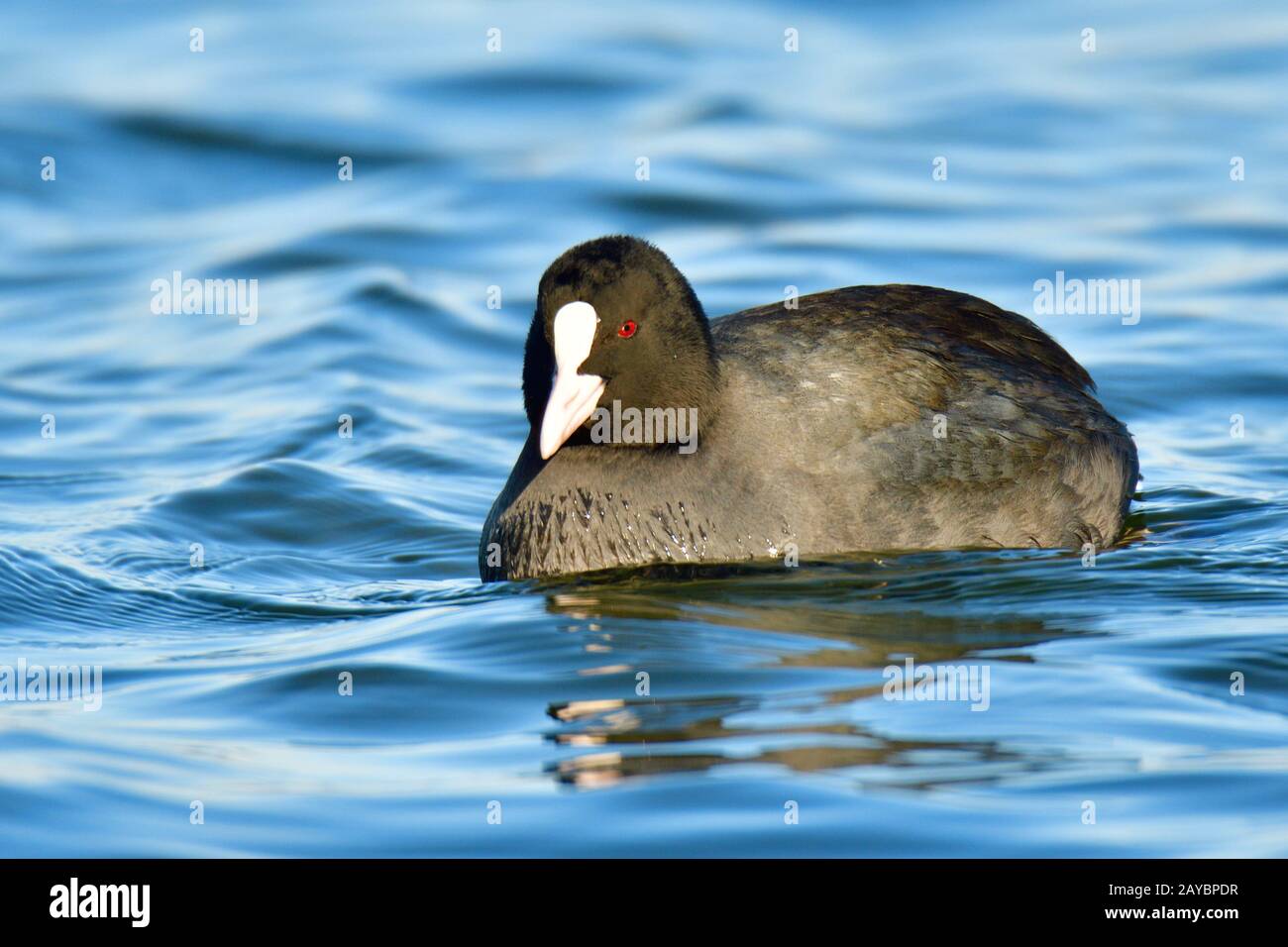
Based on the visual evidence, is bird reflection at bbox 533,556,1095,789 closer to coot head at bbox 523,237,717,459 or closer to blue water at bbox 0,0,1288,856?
blue water at bbox 0,0,1288,856

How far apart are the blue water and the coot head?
60cm

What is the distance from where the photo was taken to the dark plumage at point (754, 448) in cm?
623

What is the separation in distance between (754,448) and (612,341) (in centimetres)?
57

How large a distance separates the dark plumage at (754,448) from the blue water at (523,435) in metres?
0.16

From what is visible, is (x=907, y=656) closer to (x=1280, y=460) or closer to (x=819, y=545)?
(x=819, y=545)

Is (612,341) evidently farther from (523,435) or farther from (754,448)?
(523,435)

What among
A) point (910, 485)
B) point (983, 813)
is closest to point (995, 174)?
point (910, 485)

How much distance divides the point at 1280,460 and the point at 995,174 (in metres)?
4.93

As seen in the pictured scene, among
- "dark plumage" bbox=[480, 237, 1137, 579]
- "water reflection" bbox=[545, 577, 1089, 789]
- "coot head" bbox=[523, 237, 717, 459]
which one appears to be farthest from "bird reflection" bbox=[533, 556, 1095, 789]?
"coot head" bbox=[523, 237, 717, 459]

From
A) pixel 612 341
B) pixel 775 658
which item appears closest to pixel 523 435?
pixel 612 341

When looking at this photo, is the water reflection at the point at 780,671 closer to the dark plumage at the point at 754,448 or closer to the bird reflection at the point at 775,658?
the bird reflection at the point at 775,658

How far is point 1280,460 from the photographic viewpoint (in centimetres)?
822

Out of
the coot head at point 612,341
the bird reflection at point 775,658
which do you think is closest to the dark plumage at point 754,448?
the coot head at point 612,341

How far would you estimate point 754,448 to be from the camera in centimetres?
630
